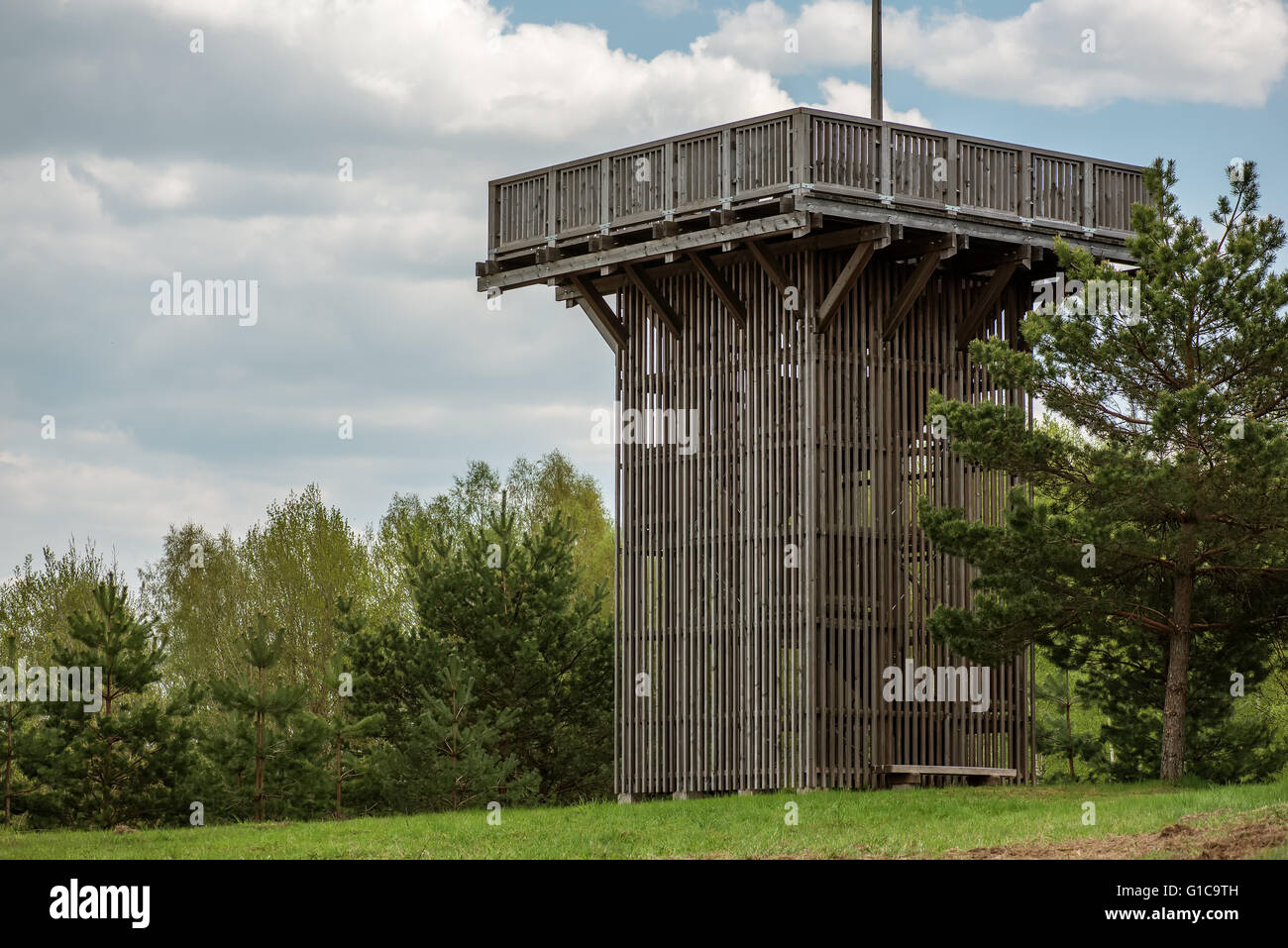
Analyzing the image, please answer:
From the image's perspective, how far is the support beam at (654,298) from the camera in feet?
78.2

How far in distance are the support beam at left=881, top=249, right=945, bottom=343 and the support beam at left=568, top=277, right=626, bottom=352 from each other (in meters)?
3.90

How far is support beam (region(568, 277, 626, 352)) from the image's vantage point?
24.5 m

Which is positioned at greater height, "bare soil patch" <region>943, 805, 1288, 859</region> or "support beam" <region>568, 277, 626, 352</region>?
"support beam" <region>568, 277, 626, 352</region>

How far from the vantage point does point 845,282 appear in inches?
867

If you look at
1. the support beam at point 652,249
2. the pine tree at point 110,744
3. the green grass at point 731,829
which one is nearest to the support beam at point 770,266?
the support beam at point 652,249

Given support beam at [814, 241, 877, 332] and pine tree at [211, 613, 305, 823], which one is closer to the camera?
support beam at [814, 241, 877, 332]

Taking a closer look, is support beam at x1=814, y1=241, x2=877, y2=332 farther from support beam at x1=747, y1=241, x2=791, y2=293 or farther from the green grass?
the green grass

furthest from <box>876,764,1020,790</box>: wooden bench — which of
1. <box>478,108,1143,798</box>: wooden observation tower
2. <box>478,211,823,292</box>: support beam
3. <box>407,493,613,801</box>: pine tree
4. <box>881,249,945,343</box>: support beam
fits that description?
<box>407,493,613,801</box>: pine tree

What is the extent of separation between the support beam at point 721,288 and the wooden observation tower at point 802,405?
0.05m

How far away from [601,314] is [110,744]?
31.2ft

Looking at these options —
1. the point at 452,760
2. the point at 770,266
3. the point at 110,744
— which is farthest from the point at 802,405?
the point at 110,744

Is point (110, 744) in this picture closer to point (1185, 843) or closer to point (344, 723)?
point (344, 723)

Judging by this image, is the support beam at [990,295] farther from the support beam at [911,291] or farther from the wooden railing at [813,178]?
the support beam at [911,291]
